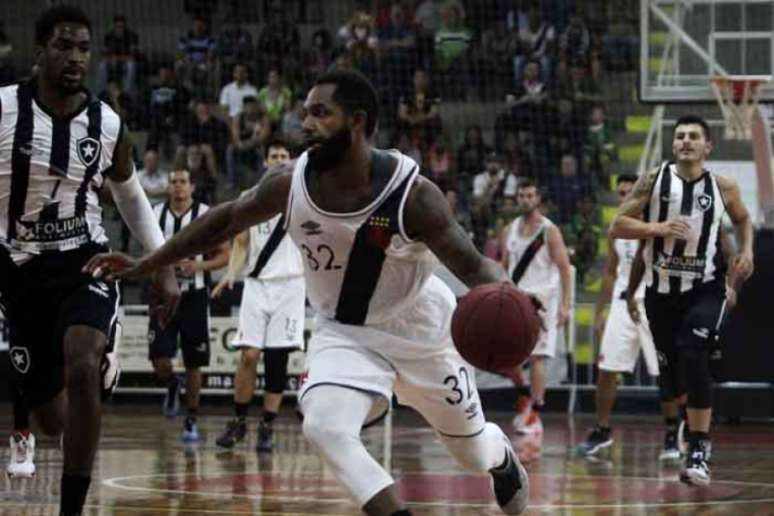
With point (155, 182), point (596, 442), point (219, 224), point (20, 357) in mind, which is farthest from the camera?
point (155, 182)

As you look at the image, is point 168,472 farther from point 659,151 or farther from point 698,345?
point 659,151

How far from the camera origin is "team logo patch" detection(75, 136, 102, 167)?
8.88 metres

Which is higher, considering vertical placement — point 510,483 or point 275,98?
point 275,98

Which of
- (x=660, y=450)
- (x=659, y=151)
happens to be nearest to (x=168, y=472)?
(x=660, y=450)

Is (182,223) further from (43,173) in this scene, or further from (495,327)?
(495,327)

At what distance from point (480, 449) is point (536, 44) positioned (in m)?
18.3

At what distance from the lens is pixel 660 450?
15.7 meters

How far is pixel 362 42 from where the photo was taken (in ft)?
86.4

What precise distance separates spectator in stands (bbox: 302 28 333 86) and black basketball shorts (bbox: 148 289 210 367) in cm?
992

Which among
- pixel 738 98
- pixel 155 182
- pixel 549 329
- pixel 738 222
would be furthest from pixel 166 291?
pixel 155 182

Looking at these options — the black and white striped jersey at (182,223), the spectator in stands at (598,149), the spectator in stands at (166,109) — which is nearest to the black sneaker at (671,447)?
the black and white striped jersey at (182,223)

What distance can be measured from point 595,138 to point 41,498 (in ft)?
50.0

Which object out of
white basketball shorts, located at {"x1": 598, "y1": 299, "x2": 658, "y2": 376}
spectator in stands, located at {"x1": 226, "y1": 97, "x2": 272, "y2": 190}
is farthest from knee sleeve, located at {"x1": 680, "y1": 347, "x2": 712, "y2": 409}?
spectator in stands, located at {"x1": 226, "y1": 97, "x2": 272, "y2": 190}

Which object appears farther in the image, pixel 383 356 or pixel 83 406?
pixel 83 406
